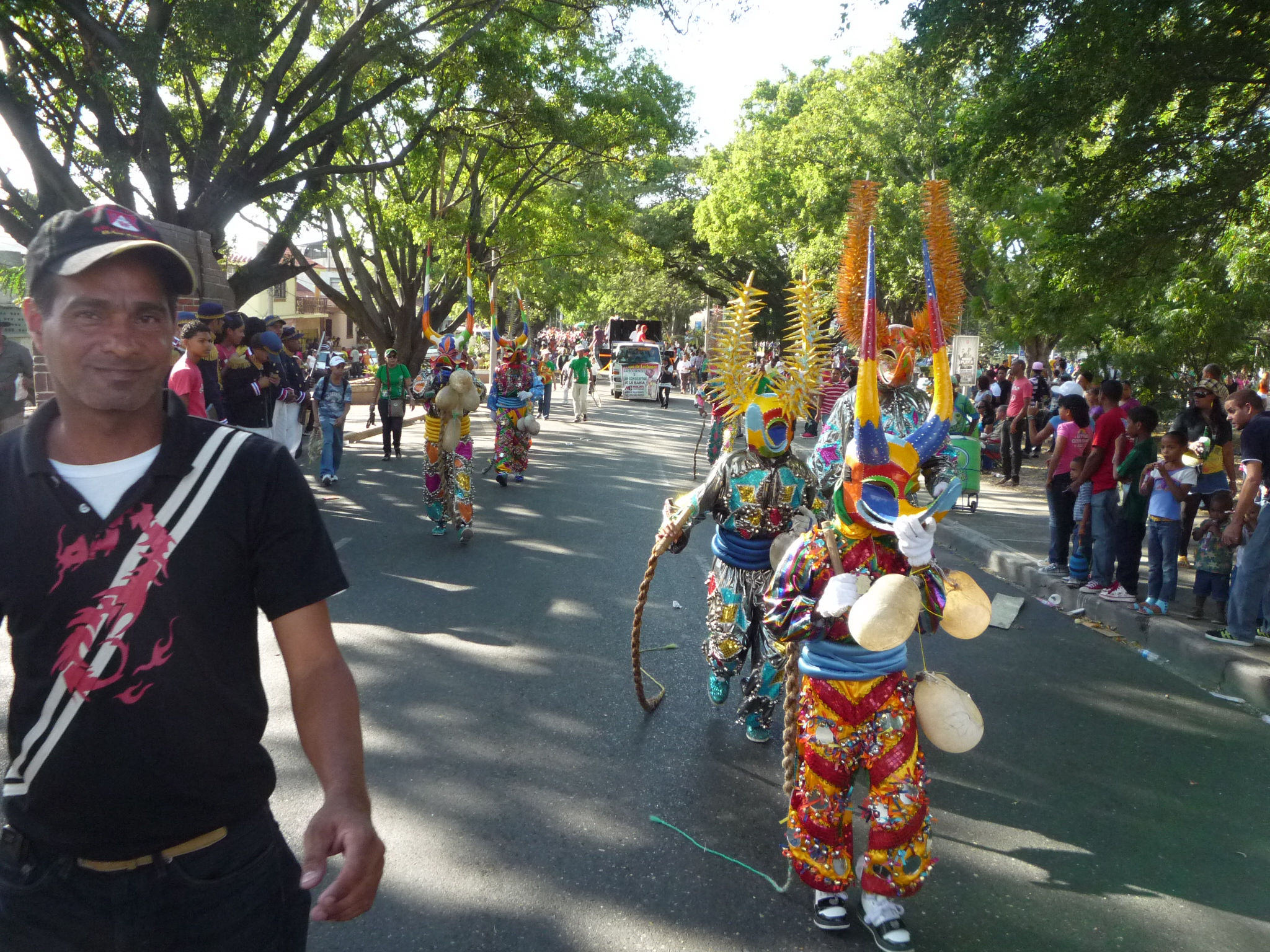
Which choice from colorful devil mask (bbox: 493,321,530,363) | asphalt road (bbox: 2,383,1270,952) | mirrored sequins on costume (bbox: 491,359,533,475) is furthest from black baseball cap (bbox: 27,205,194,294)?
mirrored sequins on costume (bbox: 491,359,533,475)

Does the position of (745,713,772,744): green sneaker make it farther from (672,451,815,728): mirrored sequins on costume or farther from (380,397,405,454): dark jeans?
(380,397,405,454): dark jeans

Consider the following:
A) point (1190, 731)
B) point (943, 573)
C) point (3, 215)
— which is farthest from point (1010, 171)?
point (3, 215)

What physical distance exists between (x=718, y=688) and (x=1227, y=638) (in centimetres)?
390

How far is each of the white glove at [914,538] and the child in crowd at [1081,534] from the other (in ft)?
17.7

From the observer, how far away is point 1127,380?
13750 millimetres

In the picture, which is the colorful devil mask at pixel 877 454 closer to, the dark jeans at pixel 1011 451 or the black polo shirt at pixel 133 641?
the black polo shirt at pixel 133 641

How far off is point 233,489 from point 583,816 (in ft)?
8.75

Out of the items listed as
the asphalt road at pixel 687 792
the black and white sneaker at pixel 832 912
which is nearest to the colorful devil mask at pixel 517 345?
the asphalt road at pixel 687 792

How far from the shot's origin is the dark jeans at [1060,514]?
848 centimetres

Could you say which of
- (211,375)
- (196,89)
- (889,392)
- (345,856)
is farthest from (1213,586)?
(196,89)

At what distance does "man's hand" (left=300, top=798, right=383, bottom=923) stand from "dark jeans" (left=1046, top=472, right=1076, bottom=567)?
789cm

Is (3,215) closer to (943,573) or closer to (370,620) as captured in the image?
(370,620)

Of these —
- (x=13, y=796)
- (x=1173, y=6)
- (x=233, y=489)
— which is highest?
(x=1173, y=6)

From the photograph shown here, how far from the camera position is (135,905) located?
5.40ft
